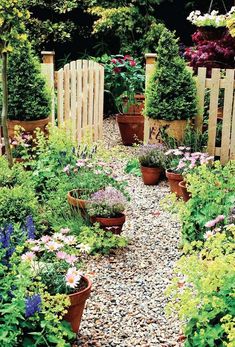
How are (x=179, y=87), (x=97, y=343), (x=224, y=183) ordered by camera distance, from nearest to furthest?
1. (x=97, y=343)
2. (x=224, y=183)
3. (x=179, y=87)

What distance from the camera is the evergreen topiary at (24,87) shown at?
6215 millimetres

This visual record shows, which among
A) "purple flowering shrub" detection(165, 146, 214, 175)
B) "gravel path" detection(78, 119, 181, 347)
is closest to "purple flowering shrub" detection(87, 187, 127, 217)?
"gravel path" detection(78, 119, 181, 347)

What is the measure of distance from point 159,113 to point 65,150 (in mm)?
1464

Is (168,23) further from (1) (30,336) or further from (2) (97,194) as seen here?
(1) (30,336)

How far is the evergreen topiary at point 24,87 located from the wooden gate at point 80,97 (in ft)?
1.17

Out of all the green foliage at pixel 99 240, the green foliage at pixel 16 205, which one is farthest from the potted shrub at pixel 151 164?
the green foliage at pixel 16 205

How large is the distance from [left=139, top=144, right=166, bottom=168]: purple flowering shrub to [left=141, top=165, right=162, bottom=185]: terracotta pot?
2.3 inches

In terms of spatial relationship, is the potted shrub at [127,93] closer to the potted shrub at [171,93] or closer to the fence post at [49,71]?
the potted shrub at [171,93]

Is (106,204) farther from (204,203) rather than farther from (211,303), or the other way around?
(211,303)

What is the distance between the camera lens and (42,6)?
441 inches

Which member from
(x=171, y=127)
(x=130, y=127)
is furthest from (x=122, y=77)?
(x=171, y=127)

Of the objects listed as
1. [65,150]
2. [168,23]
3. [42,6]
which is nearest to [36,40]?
[42,6]

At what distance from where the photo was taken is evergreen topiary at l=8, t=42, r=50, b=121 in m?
6.21

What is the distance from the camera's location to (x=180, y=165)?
5.37m
